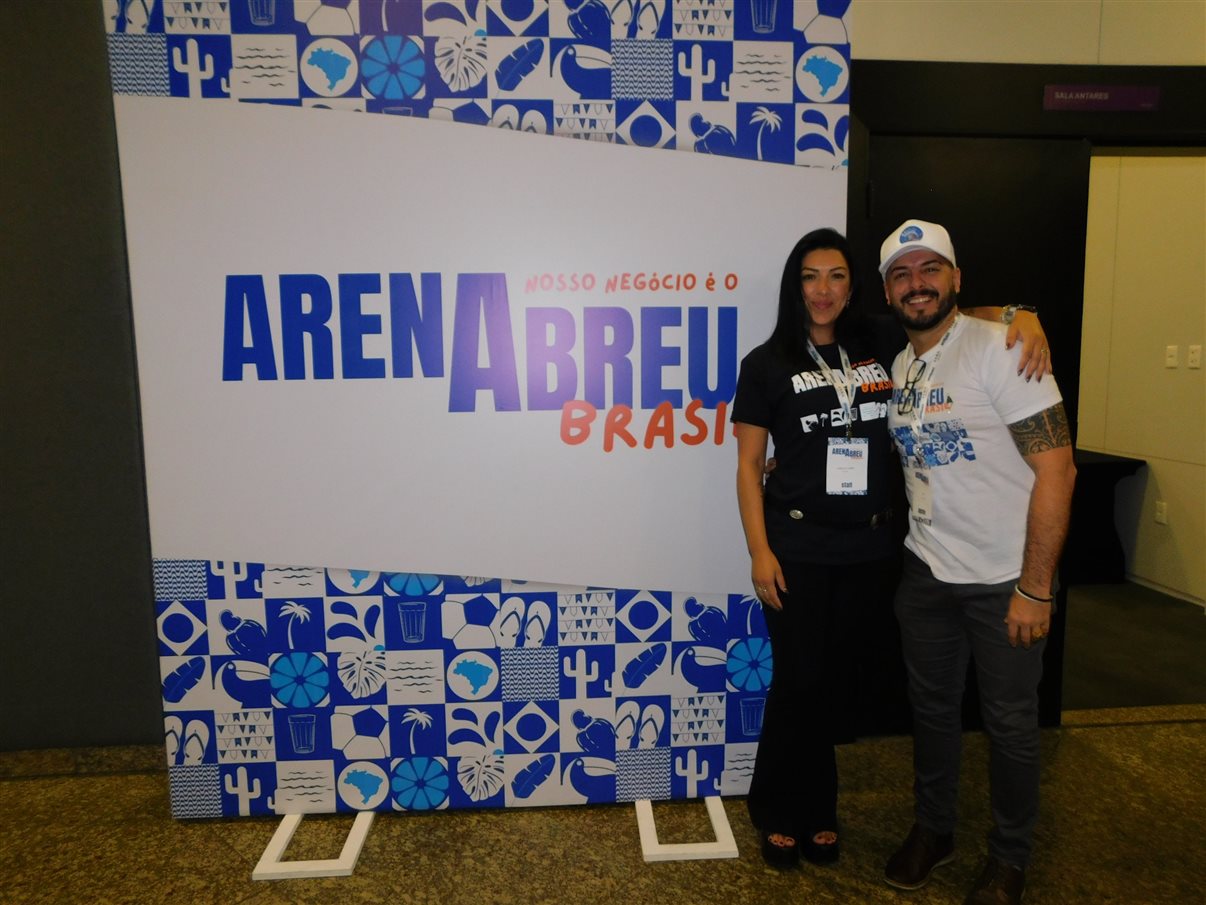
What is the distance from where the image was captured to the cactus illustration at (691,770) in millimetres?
2084

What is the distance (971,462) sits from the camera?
158 centimetres

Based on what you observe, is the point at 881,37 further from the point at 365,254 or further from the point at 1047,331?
the point at 365,254

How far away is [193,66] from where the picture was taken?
1.82 m

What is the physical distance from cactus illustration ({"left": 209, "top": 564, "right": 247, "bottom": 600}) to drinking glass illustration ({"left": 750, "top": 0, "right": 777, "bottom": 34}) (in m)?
1.98

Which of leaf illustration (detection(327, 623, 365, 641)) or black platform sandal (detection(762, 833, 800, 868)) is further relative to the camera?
leaf illustration (detection(327, 623, 365, 641))

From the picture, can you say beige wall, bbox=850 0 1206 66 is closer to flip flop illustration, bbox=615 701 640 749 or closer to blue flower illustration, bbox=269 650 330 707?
flip flop illustration, bbox=615 701 640 749

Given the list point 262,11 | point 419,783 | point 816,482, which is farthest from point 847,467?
point 262,11

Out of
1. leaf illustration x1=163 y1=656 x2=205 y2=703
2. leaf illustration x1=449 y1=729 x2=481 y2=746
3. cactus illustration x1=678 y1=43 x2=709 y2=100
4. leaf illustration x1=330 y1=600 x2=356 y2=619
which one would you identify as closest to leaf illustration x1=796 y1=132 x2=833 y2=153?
cactus illustration x1=678 y1=43 x2=709 y2=100

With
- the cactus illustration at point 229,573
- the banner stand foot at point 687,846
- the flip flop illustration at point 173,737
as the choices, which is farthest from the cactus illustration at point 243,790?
the banner stand foot at point 687,846

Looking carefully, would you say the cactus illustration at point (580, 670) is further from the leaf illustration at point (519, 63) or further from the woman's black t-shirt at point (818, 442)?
the leaf illustration at point (519, 63)

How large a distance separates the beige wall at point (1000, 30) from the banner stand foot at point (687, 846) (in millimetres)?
2353

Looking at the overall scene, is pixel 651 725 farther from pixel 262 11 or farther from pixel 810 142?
pixel 262 11

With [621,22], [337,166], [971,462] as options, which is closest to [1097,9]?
[621,22]

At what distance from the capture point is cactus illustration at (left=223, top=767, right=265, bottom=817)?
2029 mm
